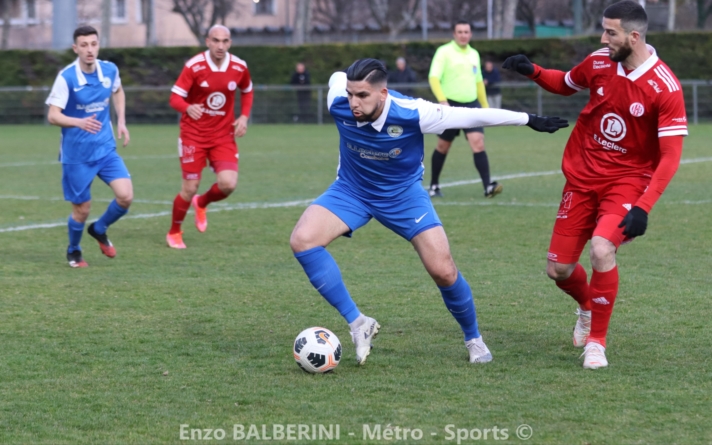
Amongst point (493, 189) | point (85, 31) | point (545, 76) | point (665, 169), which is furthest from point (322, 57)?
point (665, 169)

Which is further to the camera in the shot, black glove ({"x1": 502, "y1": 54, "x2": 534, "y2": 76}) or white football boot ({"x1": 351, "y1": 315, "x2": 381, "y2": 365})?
black glove ({"x1": 502, "y1": 54, "x2": 534, "y2": 76})

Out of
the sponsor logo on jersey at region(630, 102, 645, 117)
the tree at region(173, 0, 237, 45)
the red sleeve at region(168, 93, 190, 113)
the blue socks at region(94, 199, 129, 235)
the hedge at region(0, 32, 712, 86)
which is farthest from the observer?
the tree at region(173, 0, 237, 45)

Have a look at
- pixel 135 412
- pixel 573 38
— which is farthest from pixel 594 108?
pixel 573 38

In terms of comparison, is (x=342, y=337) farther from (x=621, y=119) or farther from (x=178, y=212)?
(x=178, y=212)

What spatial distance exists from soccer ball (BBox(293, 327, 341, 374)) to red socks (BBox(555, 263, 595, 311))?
139 centimetres

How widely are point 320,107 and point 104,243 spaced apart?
68.4 feet

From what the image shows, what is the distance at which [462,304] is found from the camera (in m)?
5.27

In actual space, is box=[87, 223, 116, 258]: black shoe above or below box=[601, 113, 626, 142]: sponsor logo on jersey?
below

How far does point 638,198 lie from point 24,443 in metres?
3.27

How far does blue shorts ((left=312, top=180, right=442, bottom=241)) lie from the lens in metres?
5.35

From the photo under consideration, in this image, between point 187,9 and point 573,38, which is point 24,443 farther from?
point 187,9

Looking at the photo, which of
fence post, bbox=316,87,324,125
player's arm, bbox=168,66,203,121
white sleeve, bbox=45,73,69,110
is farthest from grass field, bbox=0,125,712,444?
fence post, bbox=316,87,324,125

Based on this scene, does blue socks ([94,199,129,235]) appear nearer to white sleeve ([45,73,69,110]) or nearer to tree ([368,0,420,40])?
white sleeve ([45,73,69,110])

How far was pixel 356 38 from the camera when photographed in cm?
5825
